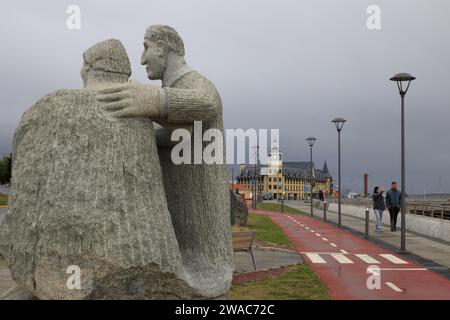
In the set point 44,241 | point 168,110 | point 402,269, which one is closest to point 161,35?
point 168,110

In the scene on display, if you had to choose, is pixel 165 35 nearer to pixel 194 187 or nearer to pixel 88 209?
pixel 194 187

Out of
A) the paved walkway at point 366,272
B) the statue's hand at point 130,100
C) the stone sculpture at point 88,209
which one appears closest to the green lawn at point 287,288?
the paved walkway at point 366,272

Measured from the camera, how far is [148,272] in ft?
10.7

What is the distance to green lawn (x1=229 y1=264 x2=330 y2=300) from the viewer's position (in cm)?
756

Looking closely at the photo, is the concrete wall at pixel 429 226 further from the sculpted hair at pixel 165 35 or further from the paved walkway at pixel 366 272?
the sculpted hair at pixel 165 35

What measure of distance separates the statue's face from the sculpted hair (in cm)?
3

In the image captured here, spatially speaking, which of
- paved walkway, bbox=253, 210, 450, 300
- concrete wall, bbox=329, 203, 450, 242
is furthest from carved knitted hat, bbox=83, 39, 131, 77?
concrete wall, bbox=329, 203, 450, 242

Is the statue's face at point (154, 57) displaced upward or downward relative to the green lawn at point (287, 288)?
upward

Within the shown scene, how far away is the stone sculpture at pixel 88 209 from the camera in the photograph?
3.13 metres

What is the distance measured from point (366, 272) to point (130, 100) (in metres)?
8.01

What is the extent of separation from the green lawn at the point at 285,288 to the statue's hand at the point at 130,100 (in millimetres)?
4715

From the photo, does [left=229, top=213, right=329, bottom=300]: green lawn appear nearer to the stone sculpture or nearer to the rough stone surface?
the stone sculpture
